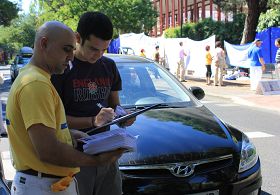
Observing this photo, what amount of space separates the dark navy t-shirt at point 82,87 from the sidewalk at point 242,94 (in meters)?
9.68

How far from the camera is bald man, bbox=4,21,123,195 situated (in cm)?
202

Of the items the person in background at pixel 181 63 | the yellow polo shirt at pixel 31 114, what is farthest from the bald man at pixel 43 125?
the person in background at pixel 181 63

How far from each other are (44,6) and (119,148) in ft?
142

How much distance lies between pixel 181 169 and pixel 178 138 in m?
0.36

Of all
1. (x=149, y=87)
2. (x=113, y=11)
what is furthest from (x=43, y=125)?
(x=113, y=11)

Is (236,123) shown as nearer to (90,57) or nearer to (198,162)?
(198,162)

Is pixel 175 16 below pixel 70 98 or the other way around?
the other way around

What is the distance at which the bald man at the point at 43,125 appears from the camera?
202cm

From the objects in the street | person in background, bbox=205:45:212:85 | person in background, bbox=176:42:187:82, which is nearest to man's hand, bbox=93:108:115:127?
the street

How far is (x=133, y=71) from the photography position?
528 centimetres

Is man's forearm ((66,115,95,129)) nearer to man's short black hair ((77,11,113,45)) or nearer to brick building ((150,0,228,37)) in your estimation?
man's short black hair ((77,11,113,45))

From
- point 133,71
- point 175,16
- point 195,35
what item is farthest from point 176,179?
point 175,16

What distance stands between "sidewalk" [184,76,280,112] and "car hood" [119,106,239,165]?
820cm

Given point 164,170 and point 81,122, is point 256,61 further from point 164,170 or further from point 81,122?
point 81,122
